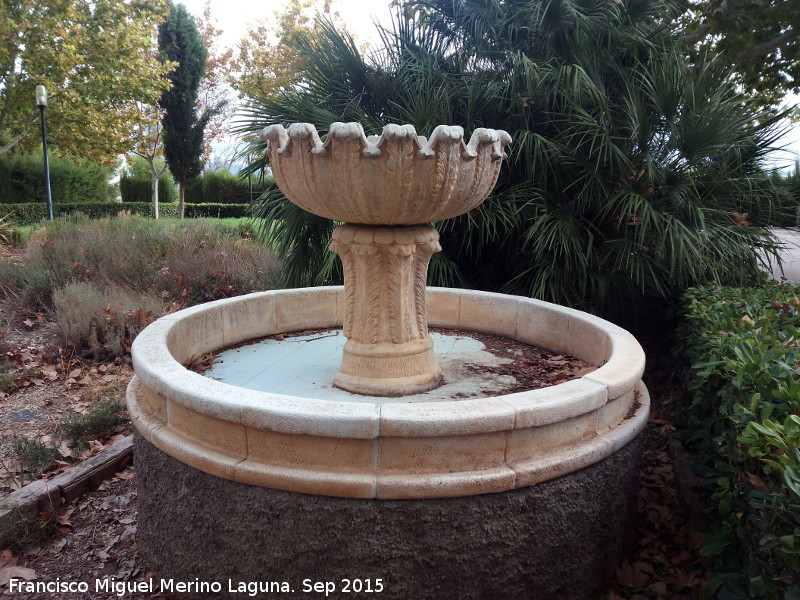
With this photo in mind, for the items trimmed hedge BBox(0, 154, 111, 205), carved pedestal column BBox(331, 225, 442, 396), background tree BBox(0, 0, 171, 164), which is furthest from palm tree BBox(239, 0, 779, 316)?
trimmed hedge BBox(0, 154, 111, 205)

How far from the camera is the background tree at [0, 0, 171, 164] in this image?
12766 millimetres

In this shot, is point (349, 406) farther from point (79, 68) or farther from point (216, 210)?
point (216, 210)

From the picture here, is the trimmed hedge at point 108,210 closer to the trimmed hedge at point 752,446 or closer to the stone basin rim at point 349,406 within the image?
the stone basin rim at point 349,406

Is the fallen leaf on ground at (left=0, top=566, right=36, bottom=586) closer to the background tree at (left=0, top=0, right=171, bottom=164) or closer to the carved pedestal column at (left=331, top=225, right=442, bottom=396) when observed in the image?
the carved pedestal column at (left=331, top=225, right=442, bottom=396)

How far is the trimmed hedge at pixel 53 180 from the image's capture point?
17.9 metres

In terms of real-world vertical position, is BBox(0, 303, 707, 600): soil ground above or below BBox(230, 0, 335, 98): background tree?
below

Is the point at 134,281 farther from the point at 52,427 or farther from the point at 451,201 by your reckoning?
the point at 451,201

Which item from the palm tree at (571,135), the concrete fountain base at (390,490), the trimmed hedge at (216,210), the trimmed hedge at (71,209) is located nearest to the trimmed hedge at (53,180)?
the trimmed hedge at (71,209)

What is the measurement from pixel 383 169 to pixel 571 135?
9.77 feet

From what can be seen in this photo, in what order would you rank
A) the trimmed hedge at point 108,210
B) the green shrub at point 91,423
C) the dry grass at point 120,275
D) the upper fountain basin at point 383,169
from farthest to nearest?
the trimmed hedge at point 108,210, the dry grass at point 120,275, the green shrub at point 91,423, the upper fountain basin at point 383,169

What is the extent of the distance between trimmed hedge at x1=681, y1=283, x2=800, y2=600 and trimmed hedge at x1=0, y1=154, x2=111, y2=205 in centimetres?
1881

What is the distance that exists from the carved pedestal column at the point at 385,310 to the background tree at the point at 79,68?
1285 cm

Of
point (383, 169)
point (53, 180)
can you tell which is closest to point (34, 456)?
point (383, 169)

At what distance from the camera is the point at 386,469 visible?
214 cm
